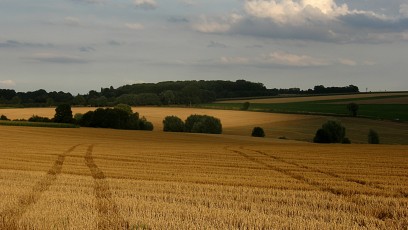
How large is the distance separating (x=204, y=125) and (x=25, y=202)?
80.7m

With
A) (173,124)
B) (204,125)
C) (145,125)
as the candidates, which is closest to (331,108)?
(204,125)

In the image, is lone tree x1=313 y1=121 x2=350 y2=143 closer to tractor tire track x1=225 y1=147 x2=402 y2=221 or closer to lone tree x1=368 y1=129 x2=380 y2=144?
lone tree x1=368 y1=129 x2=380 y2=144

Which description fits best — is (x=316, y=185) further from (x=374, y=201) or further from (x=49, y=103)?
(x=49, y=103)

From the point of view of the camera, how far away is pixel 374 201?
1388cm

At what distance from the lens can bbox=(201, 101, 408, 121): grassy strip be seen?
325ft

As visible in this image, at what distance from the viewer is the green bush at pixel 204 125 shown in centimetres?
9280

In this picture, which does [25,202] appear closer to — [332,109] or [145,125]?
[145,125]

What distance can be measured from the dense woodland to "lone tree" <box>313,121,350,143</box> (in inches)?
2366

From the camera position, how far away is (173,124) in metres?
97.8

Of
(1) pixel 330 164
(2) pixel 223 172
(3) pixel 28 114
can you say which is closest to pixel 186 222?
(2) pixel 223 172

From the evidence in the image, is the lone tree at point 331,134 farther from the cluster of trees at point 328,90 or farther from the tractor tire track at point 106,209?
the cluster of trees at point 328,90

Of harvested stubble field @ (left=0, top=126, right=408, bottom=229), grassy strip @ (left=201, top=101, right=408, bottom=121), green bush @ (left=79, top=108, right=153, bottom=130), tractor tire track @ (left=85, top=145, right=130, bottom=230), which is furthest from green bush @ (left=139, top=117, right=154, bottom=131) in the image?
tractor tire track @ (left=85, top=145, right=130, bottom=230)

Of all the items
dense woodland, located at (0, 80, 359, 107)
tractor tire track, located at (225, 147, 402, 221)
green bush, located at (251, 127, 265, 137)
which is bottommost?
tractor tire track, located at (225, 147, 402, 221)

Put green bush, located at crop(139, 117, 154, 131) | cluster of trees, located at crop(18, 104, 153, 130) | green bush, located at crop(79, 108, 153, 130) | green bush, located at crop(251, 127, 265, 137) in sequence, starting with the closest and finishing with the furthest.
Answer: green bush, located at crop(251, 127, 265, 137)
cluster of trees, located at crop(18, 104, 153, 130)
green bush, located at crop(79, 108, 153, 130)
green bush, located at crop(139, 117, 154, 131)
